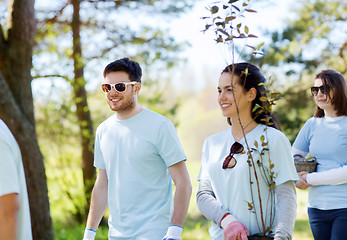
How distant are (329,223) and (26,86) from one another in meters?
5.50

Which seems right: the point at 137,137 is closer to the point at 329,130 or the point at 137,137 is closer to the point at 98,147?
the point at 98,147

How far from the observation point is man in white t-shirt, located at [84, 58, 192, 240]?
280 centimetres

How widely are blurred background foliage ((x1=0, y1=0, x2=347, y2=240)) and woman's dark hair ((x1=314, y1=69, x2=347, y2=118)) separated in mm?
5656

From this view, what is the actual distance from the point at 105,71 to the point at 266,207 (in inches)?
56.6

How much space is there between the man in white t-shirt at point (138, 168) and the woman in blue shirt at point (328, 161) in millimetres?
1159

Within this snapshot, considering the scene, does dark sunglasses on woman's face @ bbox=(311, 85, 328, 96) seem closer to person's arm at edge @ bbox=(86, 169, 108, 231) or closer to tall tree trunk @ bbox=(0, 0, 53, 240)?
person's arm at edge @ bbox=(86, 169, 108, 231)

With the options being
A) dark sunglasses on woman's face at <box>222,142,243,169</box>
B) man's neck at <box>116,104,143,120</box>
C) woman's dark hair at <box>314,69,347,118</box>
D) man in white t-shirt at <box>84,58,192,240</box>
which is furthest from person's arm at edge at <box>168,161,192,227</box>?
woman's dark hair at <box>314,69,347,118</box>

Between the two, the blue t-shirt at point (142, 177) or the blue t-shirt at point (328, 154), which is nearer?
the blue t-shirt at point (142, 177)

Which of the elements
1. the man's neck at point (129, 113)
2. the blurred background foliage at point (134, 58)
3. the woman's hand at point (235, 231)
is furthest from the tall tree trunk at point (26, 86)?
the woman's hand at point (235, 231)

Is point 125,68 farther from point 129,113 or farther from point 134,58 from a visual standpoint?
point 134,58

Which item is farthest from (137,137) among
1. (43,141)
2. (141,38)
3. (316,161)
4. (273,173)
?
(43,141)

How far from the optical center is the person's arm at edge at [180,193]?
2734 mm

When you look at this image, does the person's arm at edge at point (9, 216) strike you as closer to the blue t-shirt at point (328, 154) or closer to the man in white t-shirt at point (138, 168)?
the man in white t-shirt at point (138, 168)

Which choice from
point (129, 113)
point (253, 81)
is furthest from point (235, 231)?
point (129, 113)
